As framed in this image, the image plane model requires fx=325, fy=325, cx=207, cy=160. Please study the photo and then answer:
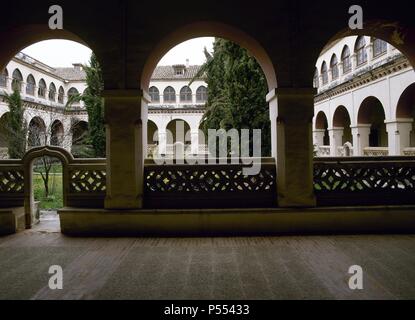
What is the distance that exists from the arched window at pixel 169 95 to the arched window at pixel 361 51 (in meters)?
23.3

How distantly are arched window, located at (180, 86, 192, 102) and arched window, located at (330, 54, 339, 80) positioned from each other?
19.2m

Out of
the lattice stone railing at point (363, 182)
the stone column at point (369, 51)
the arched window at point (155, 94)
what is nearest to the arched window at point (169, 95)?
the arched window at point (155, 94)

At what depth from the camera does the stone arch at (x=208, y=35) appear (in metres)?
6.17

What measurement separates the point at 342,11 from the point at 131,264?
19.0 ft

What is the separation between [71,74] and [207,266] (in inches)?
1602

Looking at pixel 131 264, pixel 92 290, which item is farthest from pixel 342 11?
pixel 92 290

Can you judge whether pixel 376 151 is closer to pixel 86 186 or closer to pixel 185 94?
pixel 86 186

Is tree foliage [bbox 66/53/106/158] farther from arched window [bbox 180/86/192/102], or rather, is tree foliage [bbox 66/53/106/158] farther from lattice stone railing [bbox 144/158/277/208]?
arched window [bbox 180/86/192/102]

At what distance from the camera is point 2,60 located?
22.2 feet

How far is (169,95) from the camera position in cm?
3922

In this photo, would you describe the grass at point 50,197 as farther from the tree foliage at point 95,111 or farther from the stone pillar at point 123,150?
the stone pillar at point 123,150

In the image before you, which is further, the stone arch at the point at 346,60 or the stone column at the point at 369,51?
the stone arch at the point at 346,60

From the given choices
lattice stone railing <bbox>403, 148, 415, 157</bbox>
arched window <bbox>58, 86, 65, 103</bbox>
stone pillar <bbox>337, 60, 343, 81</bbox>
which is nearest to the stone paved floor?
lattice stone railing <bbox>403, 148, 415, 157</bbox>

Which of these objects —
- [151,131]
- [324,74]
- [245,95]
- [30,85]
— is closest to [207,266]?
[245,95]
